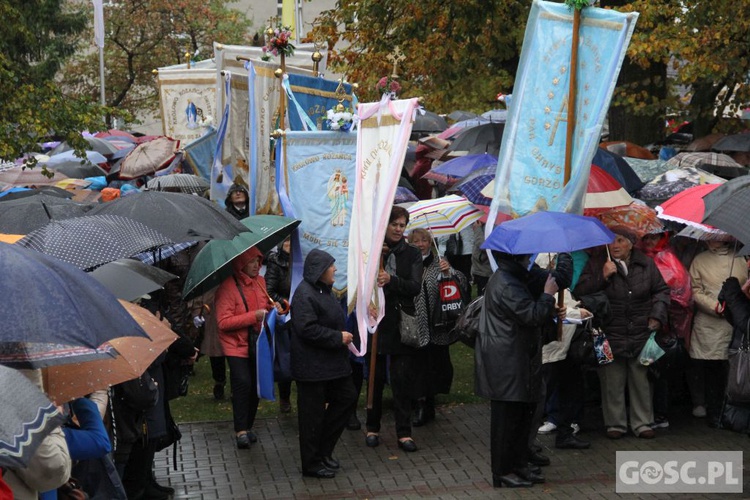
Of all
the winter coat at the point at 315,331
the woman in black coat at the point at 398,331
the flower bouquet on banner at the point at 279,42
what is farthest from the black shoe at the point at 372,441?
the flower bouquet on banner at the point at 279,42

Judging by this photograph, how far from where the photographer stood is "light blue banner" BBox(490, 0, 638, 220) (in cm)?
899

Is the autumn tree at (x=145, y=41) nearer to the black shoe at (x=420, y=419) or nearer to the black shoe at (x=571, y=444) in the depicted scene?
the black shoe at (x=420, y=419)

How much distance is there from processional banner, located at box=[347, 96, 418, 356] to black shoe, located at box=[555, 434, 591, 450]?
1.81 metres

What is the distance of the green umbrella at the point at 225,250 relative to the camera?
896 cm

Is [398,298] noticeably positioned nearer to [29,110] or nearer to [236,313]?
[236,313]

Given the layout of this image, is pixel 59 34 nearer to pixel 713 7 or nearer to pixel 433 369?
pixel 713 7

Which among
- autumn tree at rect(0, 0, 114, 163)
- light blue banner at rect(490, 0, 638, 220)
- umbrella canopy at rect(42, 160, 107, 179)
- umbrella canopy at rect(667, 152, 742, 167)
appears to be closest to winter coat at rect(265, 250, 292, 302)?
light blue banner at rect(490, 0, 638, 220)

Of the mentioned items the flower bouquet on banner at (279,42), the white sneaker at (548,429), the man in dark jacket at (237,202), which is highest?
the flower bouquet on banner at (279,42)

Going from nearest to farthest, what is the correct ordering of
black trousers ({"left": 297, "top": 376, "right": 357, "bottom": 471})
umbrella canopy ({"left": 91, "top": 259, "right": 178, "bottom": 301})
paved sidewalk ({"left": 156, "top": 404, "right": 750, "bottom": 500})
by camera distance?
umbrella canopy ({"left": 91, "top": 259, "right": 178, "bottom": 301}) < paved sidewalk ({"left": 156, "top": 404, "right": 750, "bottom": 500}) < black trousers ({"left": 297, "top": 376, "right": 357, "bottom": 471})

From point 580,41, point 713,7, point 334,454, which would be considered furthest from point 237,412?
point 713,7

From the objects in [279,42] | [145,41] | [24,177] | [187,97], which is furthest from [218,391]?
[145,41]

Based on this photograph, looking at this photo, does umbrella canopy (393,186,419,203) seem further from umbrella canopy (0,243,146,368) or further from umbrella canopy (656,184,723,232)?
umbrella canopy (0,243,146,368)

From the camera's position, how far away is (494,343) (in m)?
8.26

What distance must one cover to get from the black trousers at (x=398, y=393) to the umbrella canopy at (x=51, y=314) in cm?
484
